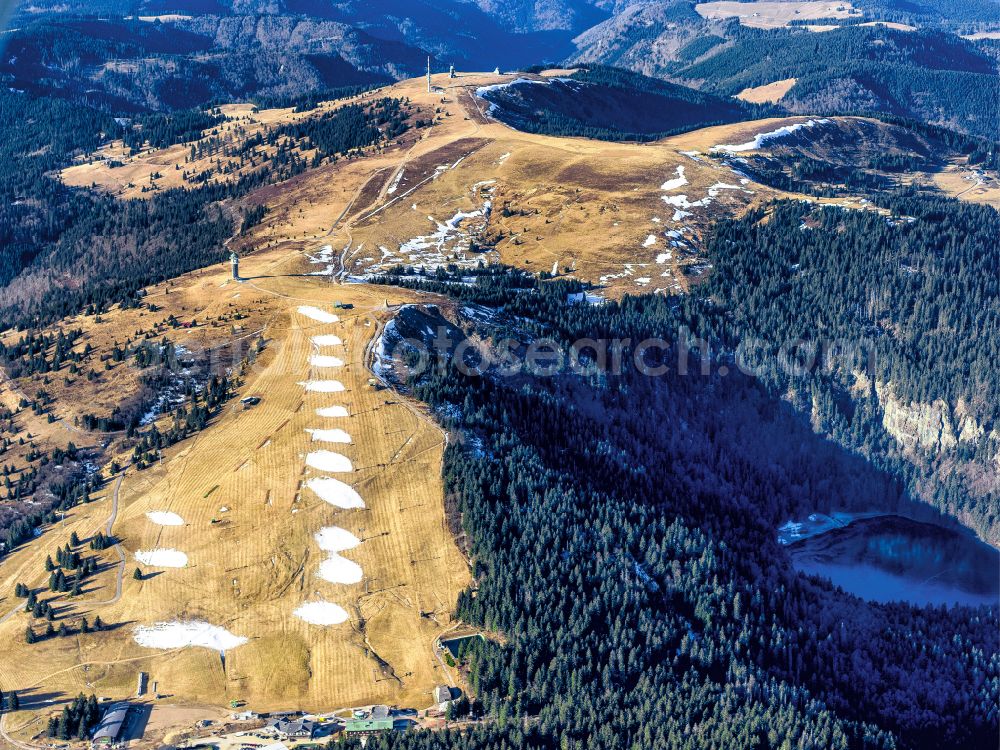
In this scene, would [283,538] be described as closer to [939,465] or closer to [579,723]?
[579,723]

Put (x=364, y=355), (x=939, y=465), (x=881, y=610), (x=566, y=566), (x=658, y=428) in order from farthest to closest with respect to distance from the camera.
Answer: (x=939, y=465) < (x=658, y=428) < (x=364, y=355) < (x=881, y=610) < (x=566, y=566)

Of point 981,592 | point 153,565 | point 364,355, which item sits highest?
point 364,355

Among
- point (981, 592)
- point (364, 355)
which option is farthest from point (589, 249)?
point (981, 592)

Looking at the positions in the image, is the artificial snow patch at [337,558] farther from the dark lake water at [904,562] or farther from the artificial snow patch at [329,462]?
the dark lake water at [904,562]

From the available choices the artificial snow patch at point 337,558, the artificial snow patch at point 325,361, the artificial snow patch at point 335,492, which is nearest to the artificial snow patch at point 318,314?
the artificial snow patch at point 325,361

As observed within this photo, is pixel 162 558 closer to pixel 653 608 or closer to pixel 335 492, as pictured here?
pixel 335 492

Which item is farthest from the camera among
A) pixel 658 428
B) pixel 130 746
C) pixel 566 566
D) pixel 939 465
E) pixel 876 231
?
pixel 876 231

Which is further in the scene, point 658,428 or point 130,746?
point 658,428

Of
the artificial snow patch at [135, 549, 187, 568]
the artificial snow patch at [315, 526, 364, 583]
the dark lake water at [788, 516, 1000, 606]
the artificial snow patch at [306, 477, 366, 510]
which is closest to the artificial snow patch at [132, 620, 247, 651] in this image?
the artificial snow patch at [135, 549, 187, 568]
